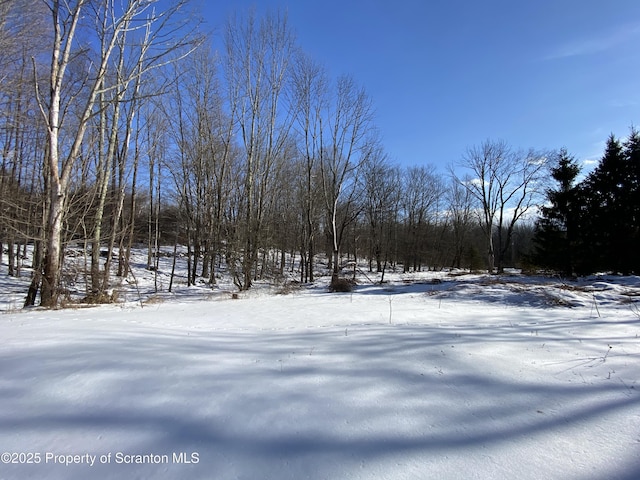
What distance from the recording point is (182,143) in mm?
17922

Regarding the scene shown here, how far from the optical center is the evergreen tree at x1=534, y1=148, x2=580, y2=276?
18.7 metres

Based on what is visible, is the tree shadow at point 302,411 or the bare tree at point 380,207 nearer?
the tree shadow at point 302,411

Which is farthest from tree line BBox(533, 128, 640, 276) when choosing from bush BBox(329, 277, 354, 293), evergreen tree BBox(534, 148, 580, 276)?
bush BBox(329, 277, 354, 293)

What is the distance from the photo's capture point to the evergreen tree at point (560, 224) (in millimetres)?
18688

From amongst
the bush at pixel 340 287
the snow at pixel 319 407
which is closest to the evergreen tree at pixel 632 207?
the bush at pixel 340 287

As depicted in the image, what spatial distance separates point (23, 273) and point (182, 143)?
11549 mm

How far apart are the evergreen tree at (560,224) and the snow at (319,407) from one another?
60.3ft

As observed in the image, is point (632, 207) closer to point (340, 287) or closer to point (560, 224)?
point (560, 224)

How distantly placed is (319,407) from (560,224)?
23386 millimetres

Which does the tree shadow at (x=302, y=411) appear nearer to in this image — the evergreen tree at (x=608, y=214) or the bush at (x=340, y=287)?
the bush at (x=340, y=287)

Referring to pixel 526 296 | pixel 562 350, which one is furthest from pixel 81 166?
pixel 526 296

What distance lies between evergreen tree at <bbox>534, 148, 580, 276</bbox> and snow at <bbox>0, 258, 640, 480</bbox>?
1837 cm

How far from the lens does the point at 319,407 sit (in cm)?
214

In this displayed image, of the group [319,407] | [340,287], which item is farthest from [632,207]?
[319,407]
